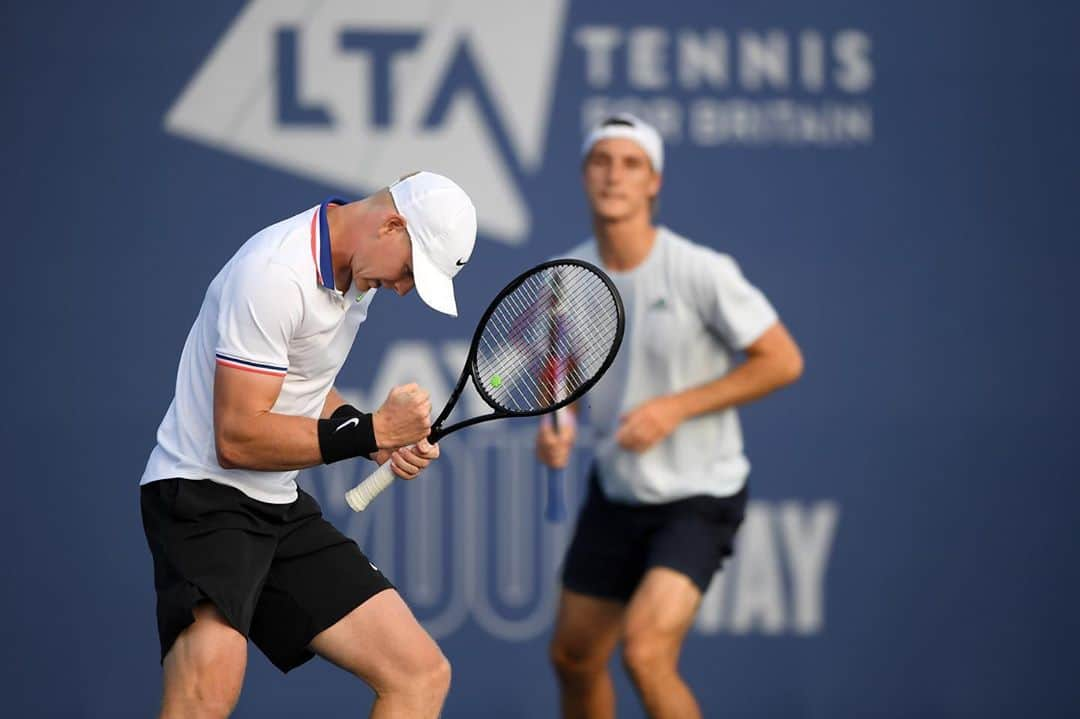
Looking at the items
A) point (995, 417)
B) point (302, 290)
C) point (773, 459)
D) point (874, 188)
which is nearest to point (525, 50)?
point (874, 188)

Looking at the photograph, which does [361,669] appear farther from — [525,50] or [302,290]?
[525,50]

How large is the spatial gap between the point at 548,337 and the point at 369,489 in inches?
29.5

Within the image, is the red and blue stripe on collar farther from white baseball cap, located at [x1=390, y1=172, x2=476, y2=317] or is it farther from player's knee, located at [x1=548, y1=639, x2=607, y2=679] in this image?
player's knee, located at [x1=548, y1=639, x2=607, y2=679]

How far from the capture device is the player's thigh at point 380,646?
11.4 feet

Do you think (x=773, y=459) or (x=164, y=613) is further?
(x=773, y=459)

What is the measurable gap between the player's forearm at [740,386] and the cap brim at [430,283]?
4.29 ft

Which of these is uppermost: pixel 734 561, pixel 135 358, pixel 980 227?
pixel 980 227

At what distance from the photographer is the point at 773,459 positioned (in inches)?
220

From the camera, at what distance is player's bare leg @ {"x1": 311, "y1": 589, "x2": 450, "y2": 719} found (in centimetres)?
348

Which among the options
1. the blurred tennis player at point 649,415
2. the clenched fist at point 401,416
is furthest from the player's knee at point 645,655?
the clenched fist at point 401,416

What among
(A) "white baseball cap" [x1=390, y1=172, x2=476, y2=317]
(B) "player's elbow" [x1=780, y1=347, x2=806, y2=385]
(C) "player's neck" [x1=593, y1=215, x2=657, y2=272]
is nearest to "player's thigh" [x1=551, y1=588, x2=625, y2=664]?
(B) "player's elbow" [x1=780, y1=347, x2=806, y2=385]

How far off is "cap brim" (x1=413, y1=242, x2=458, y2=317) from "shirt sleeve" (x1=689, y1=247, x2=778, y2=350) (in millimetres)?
1369

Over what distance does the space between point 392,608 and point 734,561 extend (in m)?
2.28

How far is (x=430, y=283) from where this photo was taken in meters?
3.31
